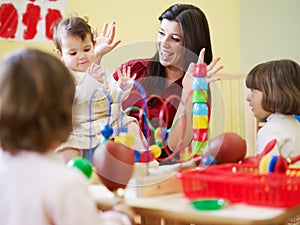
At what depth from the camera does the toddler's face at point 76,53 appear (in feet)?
5.40

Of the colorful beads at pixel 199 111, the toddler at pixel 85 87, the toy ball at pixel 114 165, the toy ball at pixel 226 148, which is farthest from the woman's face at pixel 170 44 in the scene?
the toy ball at pixel 114 165

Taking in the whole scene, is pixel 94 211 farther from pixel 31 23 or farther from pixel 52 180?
pixel 31 23

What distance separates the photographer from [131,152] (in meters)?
1.04

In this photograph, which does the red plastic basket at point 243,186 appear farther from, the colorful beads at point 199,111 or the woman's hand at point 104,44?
the woman's hand at point 104,44

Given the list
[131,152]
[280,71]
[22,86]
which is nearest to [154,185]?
[131,152]

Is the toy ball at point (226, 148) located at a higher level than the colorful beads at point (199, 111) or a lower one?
lower

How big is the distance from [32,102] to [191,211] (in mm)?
331

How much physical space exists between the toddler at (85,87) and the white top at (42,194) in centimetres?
41

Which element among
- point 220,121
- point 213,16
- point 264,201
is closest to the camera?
point 264,201

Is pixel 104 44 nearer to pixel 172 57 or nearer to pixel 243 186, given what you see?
pixel 172 57

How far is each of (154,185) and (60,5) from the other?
6.61 ft

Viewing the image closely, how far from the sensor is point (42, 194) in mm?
773

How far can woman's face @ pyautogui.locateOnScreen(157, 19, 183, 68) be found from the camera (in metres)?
1.63

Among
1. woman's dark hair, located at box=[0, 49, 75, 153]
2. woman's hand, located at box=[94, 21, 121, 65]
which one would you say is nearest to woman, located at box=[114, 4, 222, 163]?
woman's hand, located at box=[94, 21, 121, 65]
